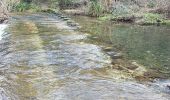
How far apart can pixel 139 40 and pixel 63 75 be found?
357 inches

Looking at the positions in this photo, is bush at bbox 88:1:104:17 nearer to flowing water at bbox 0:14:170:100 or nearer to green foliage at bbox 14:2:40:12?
green foliage at bbox 14:2:40:12

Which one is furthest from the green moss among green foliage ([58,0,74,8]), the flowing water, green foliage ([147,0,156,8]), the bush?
green foliage ([58,0,74,8])

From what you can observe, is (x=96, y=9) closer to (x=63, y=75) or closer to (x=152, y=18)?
(x=152, y=18)

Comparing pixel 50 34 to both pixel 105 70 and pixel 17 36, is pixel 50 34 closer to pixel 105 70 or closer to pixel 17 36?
pixel 17 36

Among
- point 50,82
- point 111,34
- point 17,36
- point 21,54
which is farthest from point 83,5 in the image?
point 50,82

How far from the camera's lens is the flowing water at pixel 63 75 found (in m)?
9.62

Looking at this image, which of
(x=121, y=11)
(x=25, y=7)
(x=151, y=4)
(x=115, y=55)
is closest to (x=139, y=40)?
(x=115, y=55)

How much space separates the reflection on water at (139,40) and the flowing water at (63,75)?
144cm

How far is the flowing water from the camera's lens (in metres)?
9.62

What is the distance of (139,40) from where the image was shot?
781 inches

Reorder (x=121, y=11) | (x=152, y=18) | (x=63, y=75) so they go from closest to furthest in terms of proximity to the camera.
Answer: (x=63, y=75) < (x=152, y=18) < (x=121, y=11)

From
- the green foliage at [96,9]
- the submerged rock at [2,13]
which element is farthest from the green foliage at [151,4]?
the submerged rock at [2,13]

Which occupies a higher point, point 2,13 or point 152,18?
point 2,13

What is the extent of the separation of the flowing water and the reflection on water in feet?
4.73
